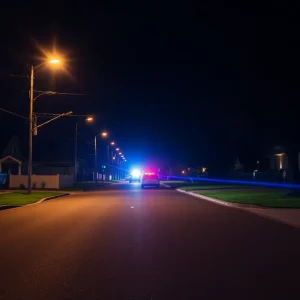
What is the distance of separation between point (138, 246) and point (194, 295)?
4.89 m

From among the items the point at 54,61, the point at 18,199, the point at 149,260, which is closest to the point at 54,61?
the point at 54,61

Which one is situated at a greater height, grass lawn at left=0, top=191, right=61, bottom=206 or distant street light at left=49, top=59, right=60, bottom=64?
distant street light at left=49, top=59, right=60, bottom=64

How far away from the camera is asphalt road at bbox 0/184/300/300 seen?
769cm

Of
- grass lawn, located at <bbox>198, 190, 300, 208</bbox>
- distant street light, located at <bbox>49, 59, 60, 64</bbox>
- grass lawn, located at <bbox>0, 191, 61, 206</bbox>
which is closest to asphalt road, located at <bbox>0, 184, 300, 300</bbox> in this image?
grass lawn, located at <bbox>198, 190, 300, 208</bbox>

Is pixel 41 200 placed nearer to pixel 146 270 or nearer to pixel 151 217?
pixel 151 217

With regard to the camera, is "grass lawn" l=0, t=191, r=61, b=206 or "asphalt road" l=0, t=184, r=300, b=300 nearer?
"asphalt road" l=0, t=184, r=300, b=300

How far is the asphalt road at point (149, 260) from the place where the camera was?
7691 mm

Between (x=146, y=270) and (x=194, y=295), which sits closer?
(x=194, y=295)

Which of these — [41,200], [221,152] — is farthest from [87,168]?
[41,200]

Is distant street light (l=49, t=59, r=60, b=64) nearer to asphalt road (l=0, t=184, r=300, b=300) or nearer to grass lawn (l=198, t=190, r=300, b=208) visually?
grass lawn (l=198, t=190, r=300, b=208)

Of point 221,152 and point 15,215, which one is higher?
point 221,152

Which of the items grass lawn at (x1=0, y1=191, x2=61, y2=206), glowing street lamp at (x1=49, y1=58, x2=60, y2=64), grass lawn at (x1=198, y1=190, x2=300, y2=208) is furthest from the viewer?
glowing street lamp at (x1=49, y1=58, x2=60, y2=64)

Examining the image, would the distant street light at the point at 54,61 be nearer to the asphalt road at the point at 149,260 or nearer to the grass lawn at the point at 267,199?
the grass lawn at the point at 267,199

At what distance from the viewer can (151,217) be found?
65.1 ft
